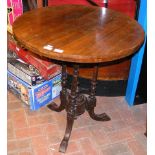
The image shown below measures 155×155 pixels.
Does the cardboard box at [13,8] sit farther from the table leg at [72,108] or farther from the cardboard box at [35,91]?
the table leg at [72,108]

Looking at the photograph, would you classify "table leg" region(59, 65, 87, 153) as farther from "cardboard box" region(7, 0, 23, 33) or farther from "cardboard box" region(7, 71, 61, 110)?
"cardboard box" region(7, 0, 23, 33)

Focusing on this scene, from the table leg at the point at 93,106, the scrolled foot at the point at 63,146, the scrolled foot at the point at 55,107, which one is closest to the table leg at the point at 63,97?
the scrolled foot at the point at 55,107

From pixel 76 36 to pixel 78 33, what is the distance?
0.04 metres

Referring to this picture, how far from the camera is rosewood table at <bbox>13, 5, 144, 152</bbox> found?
1.55m

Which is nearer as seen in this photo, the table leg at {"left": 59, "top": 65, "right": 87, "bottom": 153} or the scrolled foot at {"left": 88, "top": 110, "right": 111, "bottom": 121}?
the table leg at {"left": 59, "top": 65, "right": 87, "bottom": 153}

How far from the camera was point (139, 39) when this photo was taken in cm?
171

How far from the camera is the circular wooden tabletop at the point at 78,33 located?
1.55m

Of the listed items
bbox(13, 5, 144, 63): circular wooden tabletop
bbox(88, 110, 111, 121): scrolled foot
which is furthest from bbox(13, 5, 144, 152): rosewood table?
bbox(88, 110, 111, 121): scrolled foot

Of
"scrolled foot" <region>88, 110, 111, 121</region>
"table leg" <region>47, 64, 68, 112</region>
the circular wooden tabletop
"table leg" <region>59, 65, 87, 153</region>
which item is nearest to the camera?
the circular wooden tabletop

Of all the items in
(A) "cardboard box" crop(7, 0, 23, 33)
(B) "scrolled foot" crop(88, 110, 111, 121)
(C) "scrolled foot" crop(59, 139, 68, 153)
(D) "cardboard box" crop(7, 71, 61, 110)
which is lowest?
(C) "scrolled foot" crop(59, 139, 68, 153)

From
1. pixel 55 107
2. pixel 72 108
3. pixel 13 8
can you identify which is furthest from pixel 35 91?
pixel 13 8

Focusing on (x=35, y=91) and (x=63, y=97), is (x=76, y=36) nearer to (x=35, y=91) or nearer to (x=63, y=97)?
(x=63, y=97)
